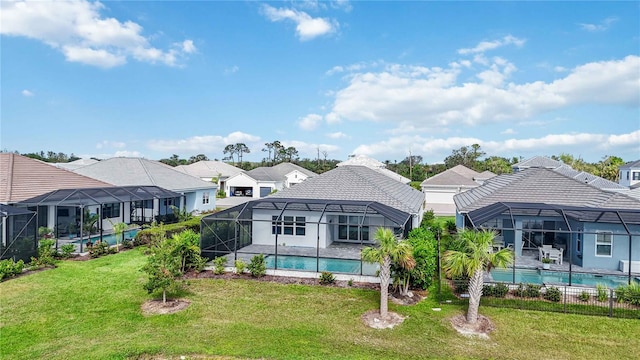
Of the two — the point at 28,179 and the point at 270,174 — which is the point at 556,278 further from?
the point at 270,174

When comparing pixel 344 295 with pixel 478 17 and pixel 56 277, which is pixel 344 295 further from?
pixel 478 17

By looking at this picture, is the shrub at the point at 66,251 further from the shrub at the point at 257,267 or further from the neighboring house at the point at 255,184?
the neighboring house at the point at 255,184

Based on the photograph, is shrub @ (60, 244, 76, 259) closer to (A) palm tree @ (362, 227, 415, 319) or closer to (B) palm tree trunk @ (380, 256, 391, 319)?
(A) palm tree @ (362, 227, 415, 319)

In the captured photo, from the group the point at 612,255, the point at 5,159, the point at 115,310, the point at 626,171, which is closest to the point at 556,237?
the point at 612,255

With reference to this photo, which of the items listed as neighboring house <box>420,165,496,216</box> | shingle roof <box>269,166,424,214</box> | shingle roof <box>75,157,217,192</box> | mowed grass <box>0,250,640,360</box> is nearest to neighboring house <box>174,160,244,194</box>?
shingle roof <box>75,157,217,192</box>

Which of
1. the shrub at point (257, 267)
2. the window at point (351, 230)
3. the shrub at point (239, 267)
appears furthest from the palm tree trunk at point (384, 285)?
the window at point (351, 230)

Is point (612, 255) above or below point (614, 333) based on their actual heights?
above
